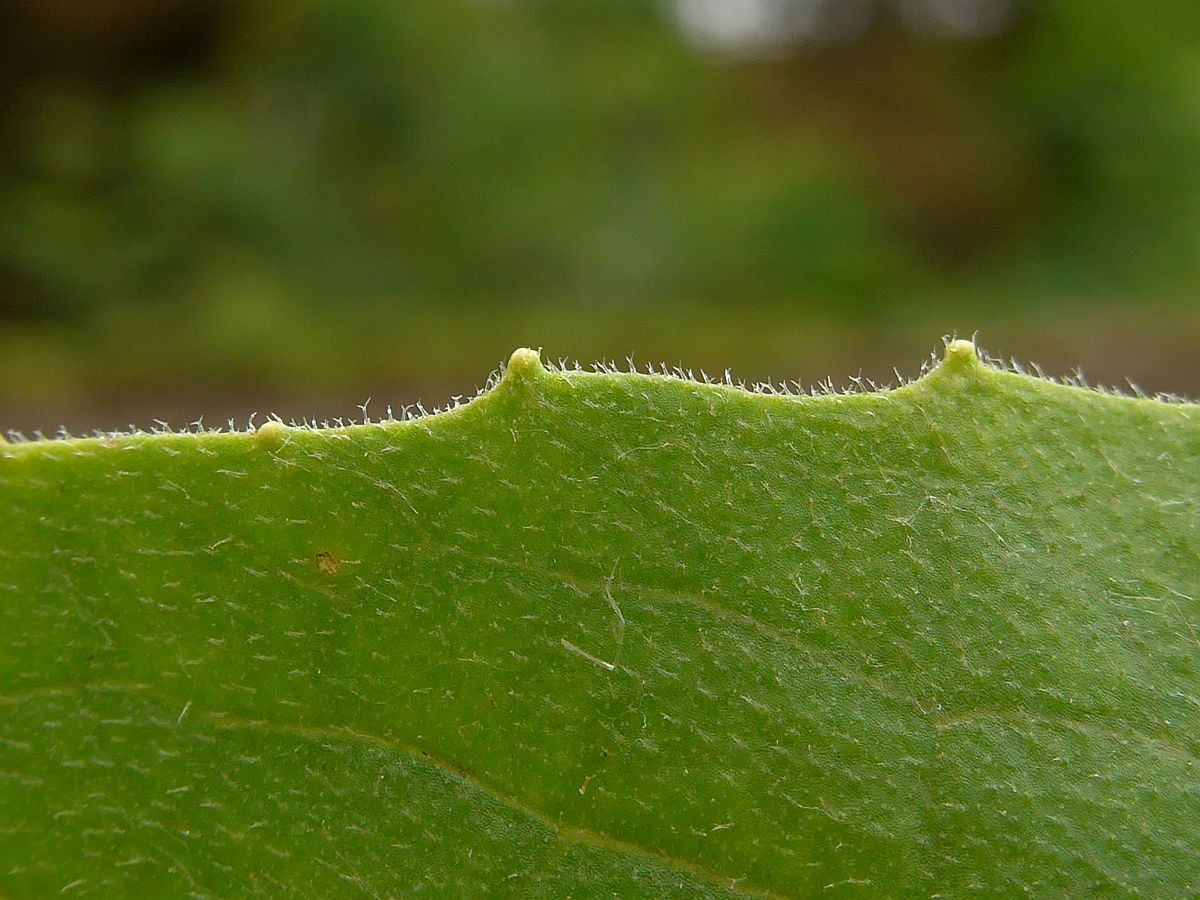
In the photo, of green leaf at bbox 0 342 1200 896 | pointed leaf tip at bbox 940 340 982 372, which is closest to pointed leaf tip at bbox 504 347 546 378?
green leaf at bbox 0 342 1200 896

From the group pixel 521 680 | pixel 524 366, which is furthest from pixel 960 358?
pixel 521 680

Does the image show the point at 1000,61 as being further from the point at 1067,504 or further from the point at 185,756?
the point at 185,756

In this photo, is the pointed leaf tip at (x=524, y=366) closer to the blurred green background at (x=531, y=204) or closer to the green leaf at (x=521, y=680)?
the green leaf at (x=521, y=680)

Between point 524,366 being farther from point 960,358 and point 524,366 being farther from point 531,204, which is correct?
point 531,204

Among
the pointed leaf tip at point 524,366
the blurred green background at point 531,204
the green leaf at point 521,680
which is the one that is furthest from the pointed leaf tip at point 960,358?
the blurred green background at point 531,204

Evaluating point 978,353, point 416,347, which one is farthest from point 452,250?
point 978,353
